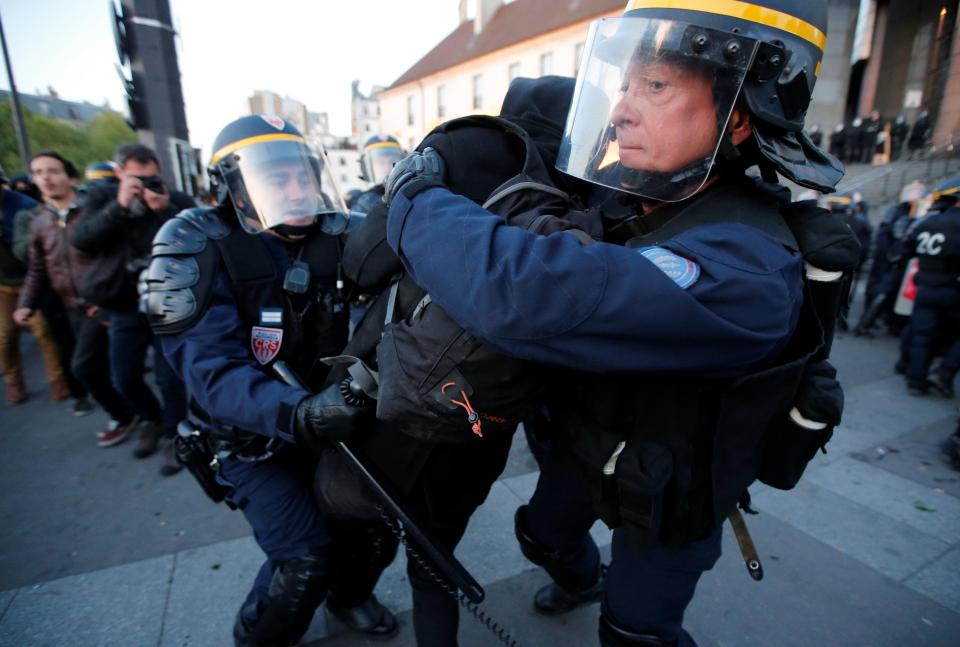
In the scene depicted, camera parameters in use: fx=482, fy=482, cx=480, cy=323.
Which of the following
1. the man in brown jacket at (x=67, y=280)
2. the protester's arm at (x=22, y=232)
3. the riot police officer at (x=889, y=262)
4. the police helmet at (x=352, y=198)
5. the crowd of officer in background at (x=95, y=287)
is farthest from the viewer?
the riot police officer at (x=889, y=262)

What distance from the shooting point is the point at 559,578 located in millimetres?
1902

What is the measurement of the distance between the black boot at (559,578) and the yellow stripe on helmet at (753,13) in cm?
167

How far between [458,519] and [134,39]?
7.66m

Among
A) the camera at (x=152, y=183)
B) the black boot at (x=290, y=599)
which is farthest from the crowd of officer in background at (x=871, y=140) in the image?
the black boot at (x=290, y=599)

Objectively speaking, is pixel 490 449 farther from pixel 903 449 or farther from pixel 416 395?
pixel 903 449

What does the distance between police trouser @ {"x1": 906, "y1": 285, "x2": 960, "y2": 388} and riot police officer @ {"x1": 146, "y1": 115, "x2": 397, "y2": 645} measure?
196 inches

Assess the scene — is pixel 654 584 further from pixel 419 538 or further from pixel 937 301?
pixel 937 301

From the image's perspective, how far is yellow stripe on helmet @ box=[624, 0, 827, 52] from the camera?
38.1 inches

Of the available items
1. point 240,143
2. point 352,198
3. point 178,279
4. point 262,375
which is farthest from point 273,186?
point 352,198

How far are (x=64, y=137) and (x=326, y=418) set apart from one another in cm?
5011

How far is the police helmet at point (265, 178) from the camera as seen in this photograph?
1.77 m

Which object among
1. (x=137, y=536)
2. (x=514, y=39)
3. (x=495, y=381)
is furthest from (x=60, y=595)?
(x=514, y=39)

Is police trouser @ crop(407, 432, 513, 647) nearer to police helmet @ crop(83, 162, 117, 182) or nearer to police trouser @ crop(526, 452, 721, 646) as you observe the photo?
police trouser @ crop(526, 452, 721, 646)

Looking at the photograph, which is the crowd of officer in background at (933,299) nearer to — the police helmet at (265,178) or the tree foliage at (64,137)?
the police helmet at (265,178)
